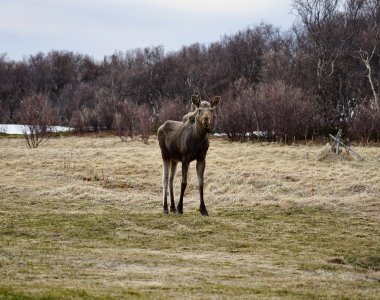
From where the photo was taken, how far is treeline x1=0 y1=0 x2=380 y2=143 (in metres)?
43.7

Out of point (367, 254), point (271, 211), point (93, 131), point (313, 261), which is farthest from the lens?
point (93, 131)

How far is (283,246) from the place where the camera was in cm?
1245

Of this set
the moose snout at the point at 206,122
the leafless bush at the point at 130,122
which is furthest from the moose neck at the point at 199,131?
the leafless bush at the point at 130,122

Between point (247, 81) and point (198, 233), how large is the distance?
209 ft

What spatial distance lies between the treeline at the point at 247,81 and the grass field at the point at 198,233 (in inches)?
675

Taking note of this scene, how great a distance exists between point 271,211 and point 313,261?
594 cm

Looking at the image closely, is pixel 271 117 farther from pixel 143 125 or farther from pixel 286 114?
pixel 143 125

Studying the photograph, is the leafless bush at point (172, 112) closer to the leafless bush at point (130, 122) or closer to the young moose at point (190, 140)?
the leafless bush at point (130, 122)

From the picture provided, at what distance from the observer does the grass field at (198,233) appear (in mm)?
8500

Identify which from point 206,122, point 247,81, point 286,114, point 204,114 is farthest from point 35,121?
point 247,81

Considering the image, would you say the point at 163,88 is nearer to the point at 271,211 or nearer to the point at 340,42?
the point at 340,42

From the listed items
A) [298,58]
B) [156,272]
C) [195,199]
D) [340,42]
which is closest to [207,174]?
[195,199]

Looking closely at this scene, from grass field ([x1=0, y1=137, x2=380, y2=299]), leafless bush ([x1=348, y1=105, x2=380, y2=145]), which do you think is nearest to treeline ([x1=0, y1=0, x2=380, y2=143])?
leafless bush ([x1=348, y1=105, x2=380, y2=145])

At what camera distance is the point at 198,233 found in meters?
13.4
